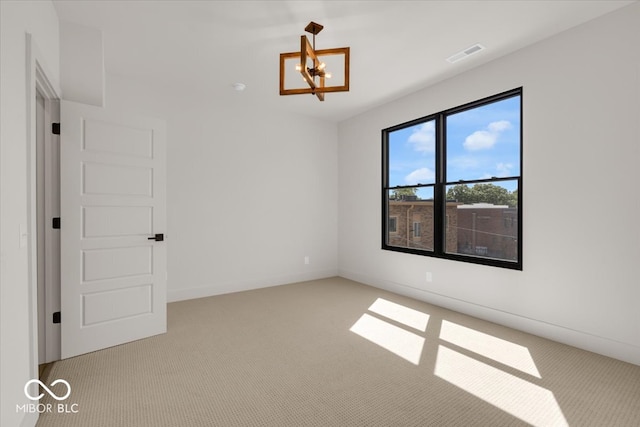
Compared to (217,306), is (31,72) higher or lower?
higher

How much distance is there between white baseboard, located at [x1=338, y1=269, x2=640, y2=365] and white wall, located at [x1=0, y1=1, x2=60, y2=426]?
156 inches

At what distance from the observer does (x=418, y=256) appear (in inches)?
174

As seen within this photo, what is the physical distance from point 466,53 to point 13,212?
395cm

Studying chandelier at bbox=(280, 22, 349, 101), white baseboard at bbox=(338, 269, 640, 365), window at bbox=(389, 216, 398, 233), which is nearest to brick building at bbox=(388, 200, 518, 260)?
window at bbox=(389, 216, 398, 233)

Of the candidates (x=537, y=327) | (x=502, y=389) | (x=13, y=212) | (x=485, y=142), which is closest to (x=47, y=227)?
(x=13, y=212)

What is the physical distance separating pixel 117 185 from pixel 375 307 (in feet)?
10.5

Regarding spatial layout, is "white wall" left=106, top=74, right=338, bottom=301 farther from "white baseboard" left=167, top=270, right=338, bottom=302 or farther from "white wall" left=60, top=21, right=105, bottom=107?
"white wall" left=60, top=21, right=105, bottom=107

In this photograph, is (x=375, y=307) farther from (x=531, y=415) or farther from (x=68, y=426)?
(x=68, y=426)

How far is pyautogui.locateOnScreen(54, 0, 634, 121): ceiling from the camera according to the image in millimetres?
2617

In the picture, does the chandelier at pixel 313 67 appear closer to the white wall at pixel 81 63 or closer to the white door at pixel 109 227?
the white door at pixel 109 227

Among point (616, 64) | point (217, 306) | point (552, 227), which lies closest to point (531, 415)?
point (552, 227)

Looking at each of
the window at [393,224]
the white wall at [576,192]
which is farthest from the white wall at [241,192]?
the white wall at [576,192]

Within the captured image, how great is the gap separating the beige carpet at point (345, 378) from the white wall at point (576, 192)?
287 mm

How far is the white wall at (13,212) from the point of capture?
58.2 inches
